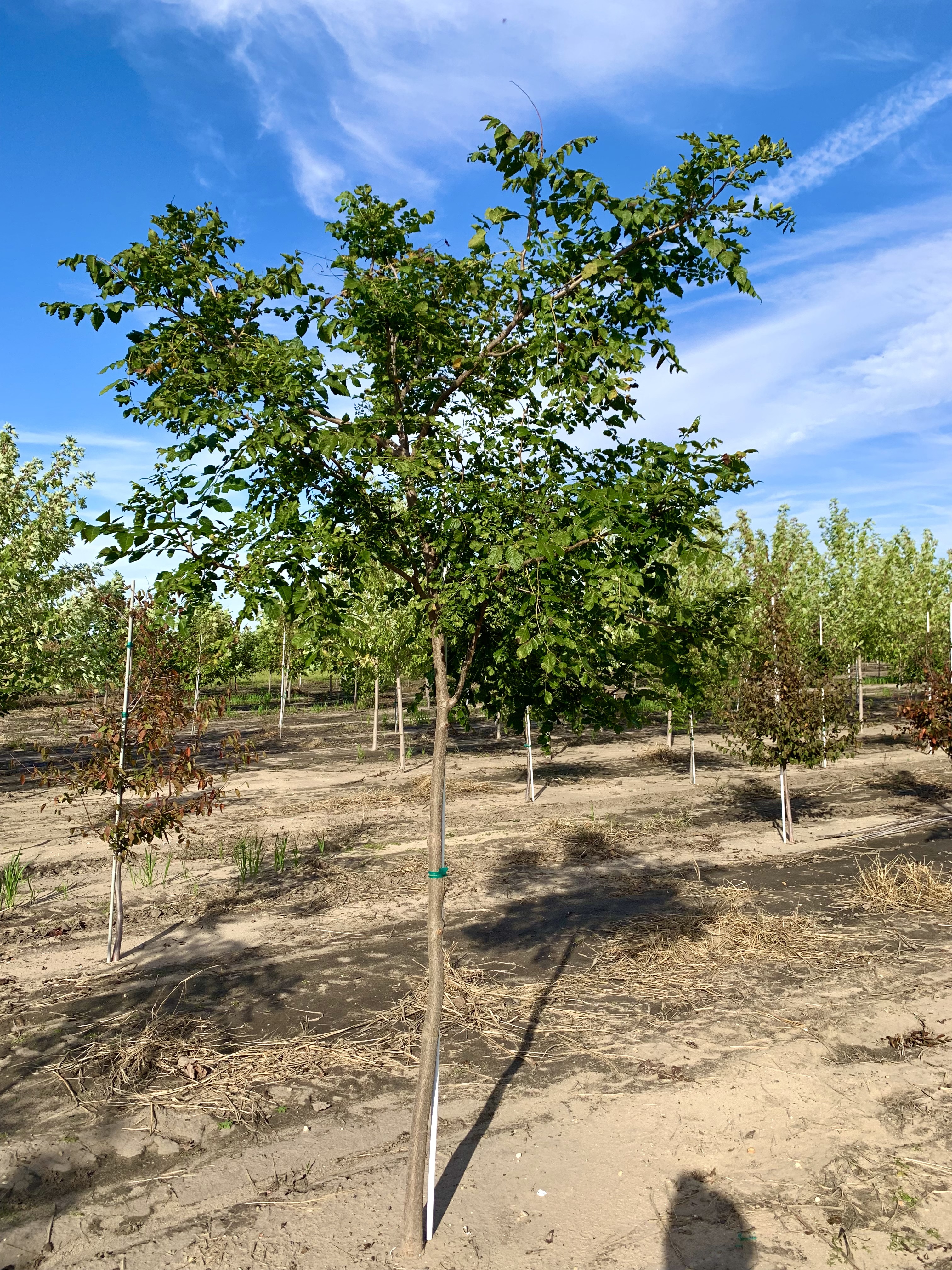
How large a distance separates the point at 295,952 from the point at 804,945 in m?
4.86

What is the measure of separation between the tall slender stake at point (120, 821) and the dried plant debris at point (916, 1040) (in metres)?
6.53

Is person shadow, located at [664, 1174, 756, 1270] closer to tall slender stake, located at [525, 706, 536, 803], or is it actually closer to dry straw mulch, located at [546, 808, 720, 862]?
dry straw mulch, located at [546, 808, 720, 862]

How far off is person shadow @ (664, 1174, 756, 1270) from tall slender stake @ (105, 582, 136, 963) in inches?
220

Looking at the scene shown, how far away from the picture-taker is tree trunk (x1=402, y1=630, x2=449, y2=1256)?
3.97 m

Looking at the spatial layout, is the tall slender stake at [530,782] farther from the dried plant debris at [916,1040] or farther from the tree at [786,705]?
the dried plant debris at [916,1040]

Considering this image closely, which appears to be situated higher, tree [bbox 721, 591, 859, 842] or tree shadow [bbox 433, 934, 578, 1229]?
tree [bbox 721, 591, 859, 842]

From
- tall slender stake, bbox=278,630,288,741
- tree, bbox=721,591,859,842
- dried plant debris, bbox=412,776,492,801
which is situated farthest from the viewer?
tall slender stake, bbox=278,630,288,741

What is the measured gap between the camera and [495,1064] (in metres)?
5.86

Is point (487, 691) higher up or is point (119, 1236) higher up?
point (487, 691)

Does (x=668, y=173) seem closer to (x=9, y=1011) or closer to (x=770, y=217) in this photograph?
(x=770, y=217)

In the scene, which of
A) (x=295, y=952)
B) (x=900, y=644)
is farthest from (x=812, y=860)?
(x=900, y=644)

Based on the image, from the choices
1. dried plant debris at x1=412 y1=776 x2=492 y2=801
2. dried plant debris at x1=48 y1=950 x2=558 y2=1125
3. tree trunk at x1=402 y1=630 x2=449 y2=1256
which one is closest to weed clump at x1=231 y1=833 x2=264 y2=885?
dried plant debris at x1=48 y1=950 x2=558 y2=1125

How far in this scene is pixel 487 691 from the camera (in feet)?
15.5

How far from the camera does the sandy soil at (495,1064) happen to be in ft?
13.5
